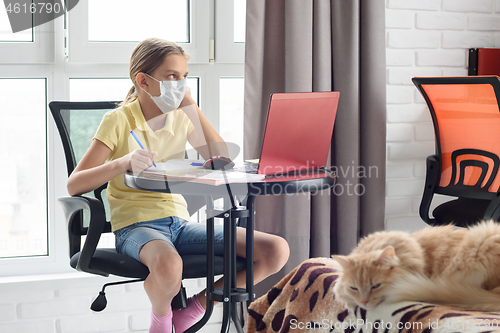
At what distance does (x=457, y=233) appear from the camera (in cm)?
64

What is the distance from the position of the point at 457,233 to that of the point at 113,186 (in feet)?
3.47

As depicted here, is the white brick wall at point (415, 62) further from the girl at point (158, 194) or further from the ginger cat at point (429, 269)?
the ginger cat at point (429, 269)

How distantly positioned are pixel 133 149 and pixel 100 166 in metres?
0.18

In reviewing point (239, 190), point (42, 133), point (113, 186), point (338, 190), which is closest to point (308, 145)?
point (239, 190)

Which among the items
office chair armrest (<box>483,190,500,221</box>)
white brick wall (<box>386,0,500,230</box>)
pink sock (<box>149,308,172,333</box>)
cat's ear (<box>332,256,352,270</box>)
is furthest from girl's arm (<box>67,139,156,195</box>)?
white brick wall (<box>386,0,500,230</box>)

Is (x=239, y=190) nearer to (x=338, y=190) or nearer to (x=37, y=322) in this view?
(x=338, y=190)

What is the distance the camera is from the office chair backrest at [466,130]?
1.54 meters

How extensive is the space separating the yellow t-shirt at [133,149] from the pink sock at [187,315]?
0.27 metres

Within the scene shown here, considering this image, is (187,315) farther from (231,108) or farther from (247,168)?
(231,108)

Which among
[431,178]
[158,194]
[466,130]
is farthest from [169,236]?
[466,130]

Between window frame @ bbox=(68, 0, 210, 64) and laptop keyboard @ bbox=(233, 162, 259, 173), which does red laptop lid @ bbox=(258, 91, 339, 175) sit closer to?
laptop keyboard @ bbox=(233, 162, 259, 173)

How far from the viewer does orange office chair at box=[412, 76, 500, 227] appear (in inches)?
60.2

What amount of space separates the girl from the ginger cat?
635 millimetres

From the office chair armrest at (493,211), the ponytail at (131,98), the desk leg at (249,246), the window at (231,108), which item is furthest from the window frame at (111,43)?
the office chair armrest at (493,211)
